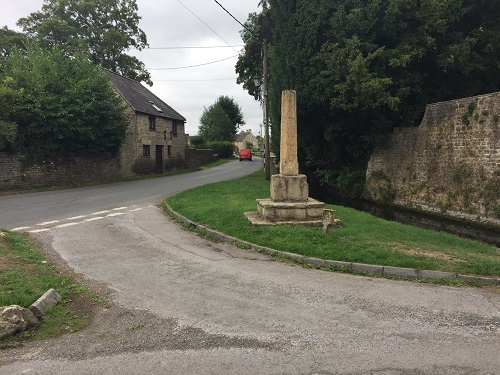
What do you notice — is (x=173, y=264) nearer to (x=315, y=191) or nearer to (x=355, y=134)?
(x=355, y=134)

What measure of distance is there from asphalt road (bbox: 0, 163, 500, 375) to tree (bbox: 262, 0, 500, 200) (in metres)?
11.5

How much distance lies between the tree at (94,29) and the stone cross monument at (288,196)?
101 feet

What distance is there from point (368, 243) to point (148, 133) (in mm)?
25871

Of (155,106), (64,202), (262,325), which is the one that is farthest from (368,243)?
(155,106)

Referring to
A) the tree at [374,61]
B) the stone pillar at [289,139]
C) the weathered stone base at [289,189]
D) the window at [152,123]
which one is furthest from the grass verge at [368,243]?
the window at [152,123]

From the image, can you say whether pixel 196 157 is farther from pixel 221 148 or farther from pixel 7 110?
pixel 7 110

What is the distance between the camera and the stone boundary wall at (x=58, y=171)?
1905cm

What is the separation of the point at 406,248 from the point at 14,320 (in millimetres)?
6875

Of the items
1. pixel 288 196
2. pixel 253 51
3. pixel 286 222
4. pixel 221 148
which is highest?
pixel 253 51

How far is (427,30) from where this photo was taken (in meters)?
15.9

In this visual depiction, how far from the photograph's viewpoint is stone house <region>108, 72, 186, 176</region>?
28627 millimetres

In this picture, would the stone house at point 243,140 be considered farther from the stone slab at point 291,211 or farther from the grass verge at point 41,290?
the grass verge at point 41,290

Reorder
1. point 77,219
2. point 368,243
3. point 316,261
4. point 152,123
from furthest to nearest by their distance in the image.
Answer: point 152,123, point 77,219, point 368,243, point 316,261

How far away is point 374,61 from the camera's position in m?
16.8
